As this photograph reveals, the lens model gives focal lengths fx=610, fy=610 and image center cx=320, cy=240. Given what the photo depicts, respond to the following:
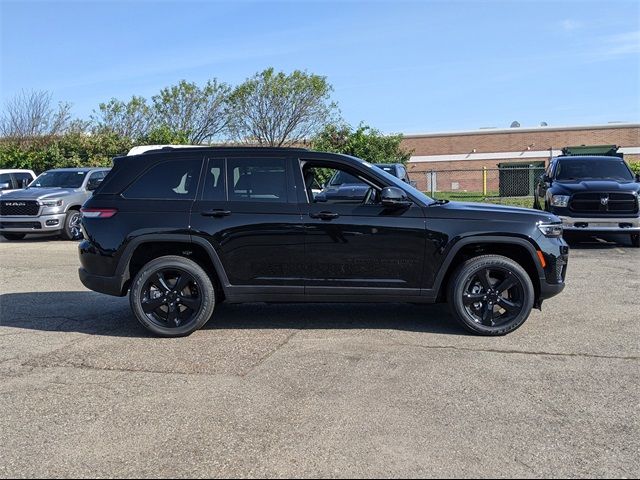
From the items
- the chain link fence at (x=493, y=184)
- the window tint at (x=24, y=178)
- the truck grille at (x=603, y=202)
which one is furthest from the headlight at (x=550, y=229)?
the window tint at (x=24, y=178)

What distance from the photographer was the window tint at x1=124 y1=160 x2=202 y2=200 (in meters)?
6.39

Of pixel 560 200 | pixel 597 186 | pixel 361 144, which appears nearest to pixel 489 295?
pixel 560 200

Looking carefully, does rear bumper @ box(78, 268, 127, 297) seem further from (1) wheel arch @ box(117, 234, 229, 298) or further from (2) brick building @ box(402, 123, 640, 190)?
(2) brick building @ box(402, 123, 640, 190)

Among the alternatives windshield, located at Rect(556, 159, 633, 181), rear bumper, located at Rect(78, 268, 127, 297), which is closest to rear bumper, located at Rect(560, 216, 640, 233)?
windshield, located at Rect(556, 159, 633, 181)

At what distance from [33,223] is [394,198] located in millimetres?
12272

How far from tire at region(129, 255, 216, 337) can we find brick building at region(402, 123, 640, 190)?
35.8m

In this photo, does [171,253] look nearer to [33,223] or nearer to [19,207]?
[33,223]

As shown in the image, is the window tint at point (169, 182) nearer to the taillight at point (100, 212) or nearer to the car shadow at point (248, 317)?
the taillight at point (100, 212)

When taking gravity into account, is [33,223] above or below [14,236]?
above

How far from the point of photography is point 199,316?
627cm

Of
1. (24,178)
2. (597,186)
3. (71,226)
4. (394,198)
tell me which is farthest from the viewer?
(24,178)

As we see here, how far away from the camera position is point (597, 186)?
12.5m

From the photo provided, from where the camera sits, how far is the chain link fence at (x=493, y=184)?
24.7 meters

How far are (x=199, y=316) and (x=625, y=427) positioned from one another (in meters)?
3.98
